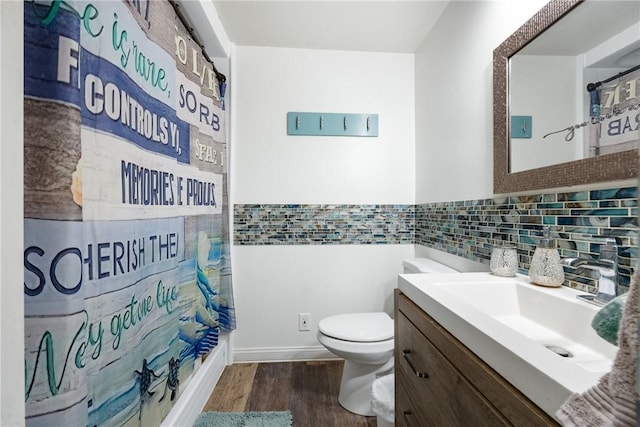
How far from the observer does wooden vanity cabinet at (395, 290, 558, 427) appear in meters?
0.48

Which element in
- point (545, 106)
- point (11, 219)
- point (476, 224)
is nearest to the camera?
point (11, 219)

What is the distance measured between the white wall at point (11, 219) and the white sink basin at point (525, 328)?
905 millimetres

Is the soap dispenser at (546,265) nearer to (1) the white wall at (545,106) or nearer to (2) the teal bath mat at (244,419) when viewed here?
(1) the white wall at (545,106)

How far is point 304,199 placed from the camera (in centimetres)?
199

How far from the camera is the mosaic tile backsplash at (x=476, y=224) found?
0.76 meters

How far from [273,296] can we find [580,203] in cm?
171

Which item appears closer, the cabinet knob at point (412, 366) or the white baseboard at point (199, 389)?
the cabinet knob at point (412, 366)

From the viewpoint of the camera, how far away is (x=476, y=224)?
1.32m

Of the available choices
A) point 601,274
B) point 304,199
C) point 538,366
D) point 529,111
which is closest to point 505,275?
point 601,274

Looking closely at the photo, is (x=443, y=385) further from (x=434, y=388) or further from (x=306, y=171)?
(x=306, y=171)

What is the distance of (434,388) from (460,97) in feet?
4.46

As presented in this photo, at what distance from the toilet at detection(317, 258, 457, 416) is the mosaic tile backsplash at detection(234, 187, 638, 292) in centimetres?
28

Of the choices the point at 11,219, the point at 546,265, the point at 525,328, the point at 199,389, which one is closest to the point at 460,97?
the point at 546,265

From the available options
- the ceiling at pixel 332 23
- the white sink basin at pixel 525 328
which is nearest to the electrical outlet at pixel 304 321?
the white sink basin at pixel 525 328
